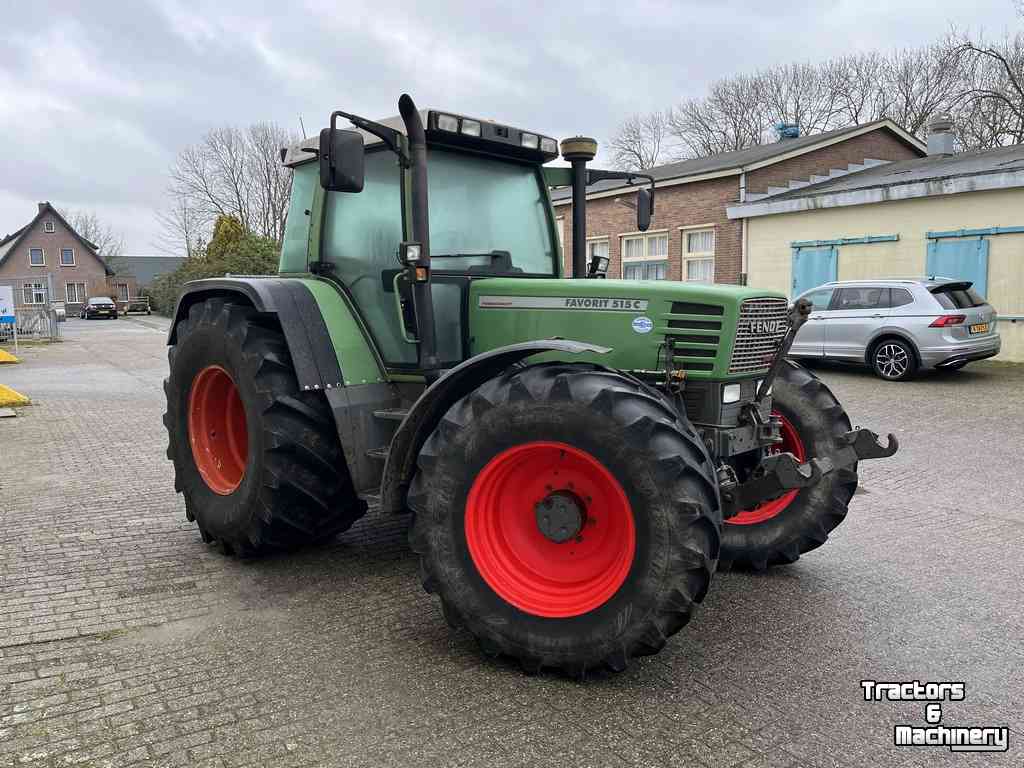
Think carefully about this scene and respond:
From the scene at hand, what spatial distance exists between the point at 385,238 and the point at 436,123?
0.71 metres

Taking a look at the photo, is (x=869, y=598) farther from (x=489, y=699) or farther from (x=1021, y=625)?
(x=489, y=699)

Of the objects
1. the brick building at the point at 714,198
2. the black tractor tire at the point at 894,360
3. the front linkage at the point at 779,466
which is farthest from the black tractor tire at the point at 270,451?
the brick building at the point at 714,198

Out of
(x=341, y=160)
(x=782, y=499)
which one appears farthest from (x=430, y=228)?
(x=782, y=499)

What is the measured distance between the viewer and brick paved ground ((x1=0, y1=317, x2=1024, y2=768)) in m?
2.89

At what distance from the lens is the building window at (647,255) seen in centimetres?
2161

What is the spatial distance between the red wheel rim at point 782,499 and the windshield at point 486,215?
5.23 feet

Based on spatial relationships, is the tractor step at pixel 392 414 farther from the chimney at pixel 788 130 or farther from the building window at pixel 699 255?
the chimney at pixel 788 130

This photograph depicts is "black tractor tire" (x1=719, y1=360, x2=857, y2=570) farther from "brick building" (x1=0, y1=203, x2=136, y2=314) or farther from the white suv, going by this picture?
"brick building" (x1=0, y1=203, x2=136, y2=314)

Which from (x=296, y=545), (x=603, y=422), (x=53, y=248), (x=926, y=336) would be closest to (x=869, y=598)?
(x=603, y=422)

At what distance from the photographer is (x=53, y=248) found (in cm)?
6097

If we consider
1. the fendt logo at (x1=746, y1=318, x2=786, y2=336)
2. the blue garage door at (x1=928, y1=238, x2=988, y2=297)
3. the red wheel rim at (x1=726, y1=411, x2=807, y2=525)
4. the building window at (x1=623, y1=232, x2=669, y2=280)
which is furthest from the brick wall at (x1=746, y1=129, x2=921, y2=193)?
the fendt logo at (x1=746, y1=318, x2=786, y2=336)

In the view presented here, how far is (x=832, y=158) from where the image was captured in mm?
21359

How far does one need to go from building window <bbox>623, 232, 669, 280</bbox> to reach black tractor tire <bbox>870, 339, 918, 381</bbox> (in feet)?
28.2

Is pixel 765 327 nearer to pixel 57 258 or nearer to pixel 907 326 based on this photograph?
pixel 907 326
